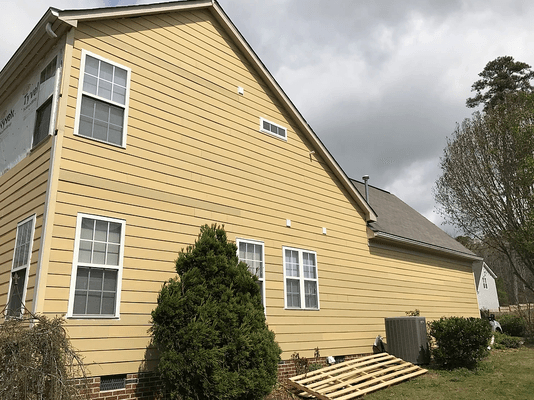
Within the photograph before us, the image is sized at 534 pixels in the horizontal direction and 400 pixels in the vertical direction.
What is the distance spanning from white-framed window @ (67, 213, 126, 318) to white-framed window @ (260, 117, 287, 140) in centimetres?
520

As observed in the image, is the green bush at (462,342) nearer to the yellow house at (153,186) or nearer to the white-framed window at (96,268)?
the yellow house at (153,186)

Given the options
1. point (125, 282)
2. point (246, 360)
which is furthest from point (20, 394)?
point (246, 360)

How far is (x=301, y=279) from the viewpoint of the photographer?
11.0m

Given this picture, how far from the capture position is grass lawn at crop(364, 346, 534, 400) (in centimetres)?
884

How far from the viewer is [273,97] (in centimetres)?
1211

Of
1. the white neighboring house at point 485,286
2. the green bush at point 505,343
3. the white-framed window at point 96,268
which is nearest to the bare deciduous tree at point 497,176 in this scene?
the green bush at point 505,343

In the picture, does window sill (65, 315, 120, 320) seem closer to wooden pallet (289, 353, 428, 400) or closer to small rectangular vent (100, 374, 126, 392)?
small rectangular vent (100, 374, 126, 392)

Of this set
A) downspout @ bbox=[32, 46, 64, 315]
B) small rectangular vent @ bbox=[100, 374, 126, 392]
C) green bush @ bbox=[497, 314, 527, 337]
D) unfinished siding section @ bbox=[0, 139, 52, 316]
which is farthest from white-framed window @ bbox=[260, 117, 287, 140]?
green bush @ bbox=[497, 314, 527, 337]

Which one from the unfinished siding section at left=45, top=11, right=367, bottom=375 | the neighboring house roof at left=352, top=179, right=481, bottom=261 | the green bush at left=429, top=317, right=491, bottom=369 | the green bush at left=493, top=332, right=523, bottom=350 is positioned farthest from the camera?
the green bush at left=493, top=332, right=523, bottom=350

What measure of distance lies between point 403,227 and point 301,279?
7.15 m

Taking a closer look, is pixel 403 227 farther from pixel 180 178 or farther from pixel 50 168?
pixel 50 168

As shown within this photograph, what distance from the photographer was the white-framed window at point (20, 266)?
6992mm

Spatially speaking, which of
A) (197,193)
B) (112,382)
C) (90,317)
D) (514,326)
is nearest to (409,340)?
(197,193)

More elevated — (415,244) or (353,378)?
(415,244)
